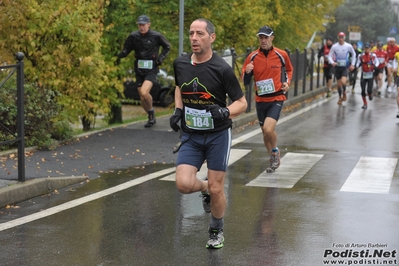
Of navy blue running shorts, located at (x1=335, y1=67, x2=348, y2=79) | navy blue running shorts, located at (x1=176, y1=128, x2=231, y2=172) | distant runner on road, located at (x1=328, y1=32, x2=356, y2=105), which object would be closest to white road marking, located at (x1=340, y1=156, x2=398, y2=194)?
navy blue running shorts, located at (x1=176, y1=128, x2=231, y2=172)

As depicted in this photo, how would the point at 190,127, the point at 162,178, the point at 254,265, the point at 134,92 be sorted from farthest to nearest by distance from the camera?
the point at 134,92 → the point at 162,178 → the point at 190,127 → the point at 254,265

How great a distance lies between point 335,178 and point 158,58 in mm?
5240

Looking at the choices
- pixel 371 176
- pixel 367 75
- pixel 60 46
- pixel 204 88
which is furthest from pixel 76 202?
pixel 367 75

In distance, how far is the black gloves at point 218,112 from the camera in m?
6.75

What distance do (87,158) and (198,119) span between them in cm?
505

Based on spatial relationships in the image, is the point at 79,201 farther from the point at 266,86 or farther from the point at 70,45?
the point at 70,45

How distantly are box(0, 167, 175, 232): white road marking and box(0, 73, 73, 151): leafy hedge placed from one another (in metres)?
2.13

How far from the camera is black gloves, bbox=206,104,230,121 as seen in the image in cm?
675

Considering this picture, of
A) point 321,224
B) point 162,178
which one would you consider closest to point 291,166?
point 162,178

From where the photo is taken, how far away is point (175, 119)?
7.09 metres

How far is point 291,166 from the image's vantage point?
11641 millimetres

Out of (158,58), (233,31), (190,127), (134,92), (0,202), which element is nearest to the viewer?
(190,127)

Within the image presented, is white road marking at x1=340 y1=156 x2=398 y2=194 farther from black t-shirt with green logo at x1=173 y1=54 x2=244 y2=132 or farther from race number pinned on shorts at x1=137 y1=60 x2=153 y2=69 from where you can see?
race number pinned on shorts at x1=137 y1=60 x2=153 y2=69

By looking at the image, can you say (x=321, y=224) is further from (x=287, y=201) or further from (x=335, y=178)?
(x=335, y=178)
